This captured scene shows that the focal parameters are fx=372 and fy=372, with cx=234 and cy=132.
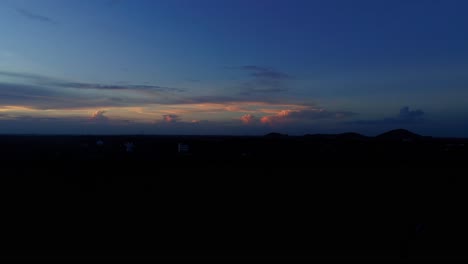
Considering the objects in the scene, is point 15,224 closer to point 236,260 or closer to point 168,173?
point 236,260

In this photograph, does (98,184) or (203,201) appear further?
(98,184)

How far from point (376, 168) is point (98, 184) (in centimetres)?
1728

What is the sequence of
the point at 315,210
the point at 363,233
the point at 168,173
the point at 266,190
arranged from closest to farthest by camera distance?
the point at 363,233
the point at 315,210
the point at 266,190
the point at 168,173

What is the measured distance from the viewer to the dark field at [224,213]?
1008 centimetres

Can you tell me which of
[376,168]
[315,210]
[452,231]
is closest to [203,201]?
[315,210]

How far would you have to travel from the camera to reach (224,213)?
13.5m

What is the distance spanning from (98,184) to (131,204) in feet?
13.5

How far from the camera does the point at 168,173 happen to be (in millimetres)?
21359

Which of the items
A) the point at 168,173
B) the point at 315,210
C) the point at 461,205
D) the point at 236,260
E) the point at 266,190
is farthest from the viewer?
the point at 168,173

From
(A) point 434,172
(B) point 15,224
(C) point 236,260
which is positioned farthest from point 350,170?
(B) point 15,224

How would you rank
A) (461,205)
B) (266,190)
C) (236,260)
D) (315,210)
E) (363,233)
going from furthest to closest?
(266,190) < (461,205) < (315,210) < (363,233) < (236,260)

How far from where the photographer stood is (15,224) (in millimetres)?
11844

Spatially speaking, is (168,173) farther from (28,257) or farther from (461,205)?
(461,205)

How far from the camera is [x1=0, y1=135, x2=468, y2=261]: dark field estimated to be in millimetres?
10078
